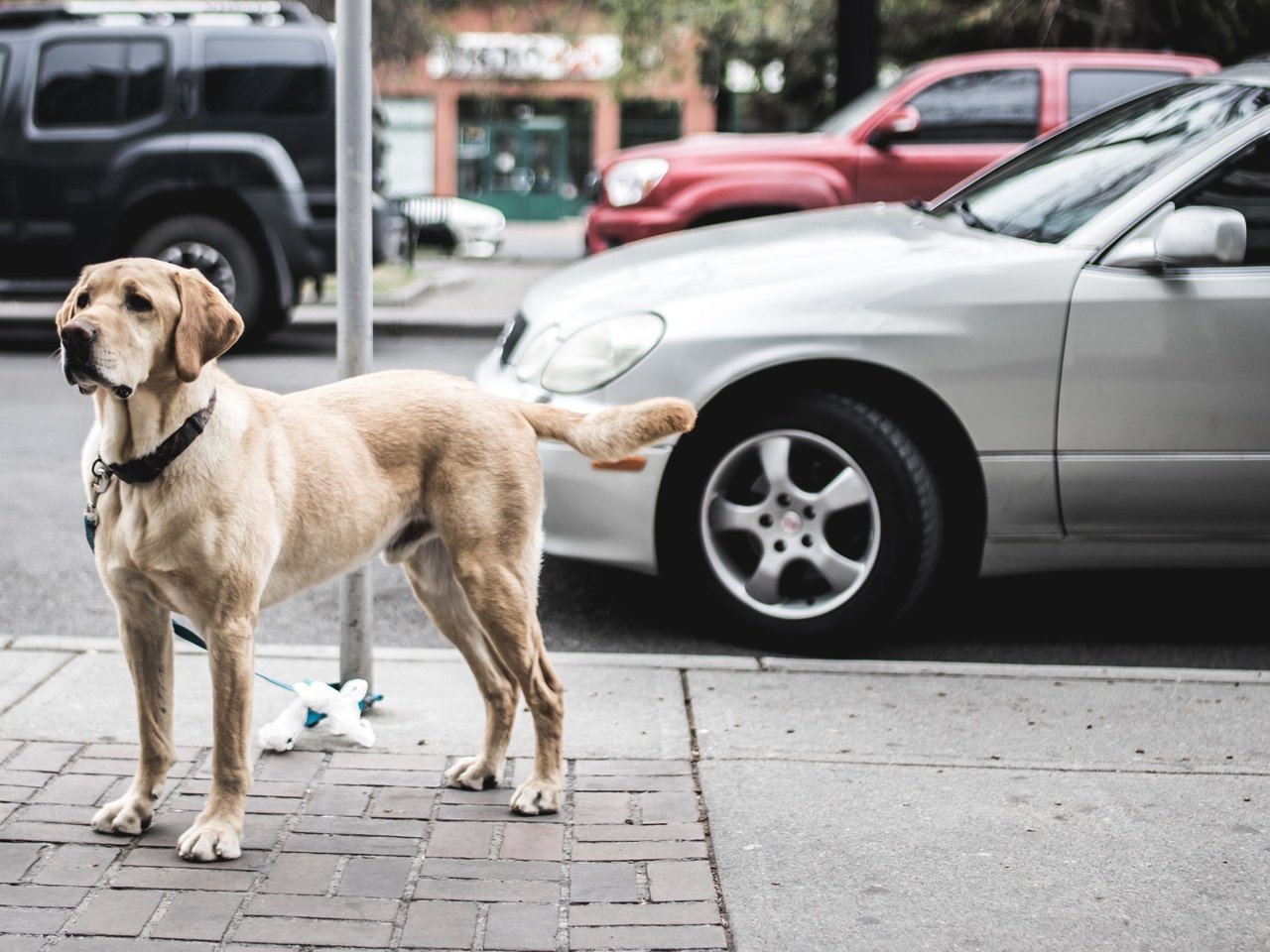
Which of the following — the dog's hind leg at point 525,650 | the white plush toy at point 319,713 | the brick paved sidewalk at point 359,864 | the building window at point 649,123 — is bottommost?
the brick paved sidewalk at point 359,864

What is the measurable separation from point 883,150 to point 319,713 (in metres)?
7.30

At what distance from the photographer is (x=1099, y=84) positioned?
11.0 metres

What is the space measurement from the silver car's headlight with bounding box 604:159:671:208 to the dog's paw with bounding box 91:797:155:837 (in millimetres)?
7511

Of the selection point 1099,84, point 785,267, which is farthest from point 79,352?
point 1099,84

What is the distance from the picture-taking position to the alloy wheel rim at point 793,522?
493 centimetres

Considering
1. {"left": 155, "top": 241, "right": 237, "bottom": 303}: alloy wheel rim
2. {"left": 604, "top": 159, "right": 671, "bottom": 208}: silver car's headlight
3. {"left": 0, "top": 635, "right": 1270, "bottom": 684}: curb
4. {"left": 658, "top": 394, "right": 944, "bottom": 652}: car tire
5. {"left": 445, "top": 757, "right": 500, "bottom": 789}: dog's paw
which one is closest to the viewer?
{"left": 445, "top": 757, "right": 500, "bottom": 789}: dog's paw

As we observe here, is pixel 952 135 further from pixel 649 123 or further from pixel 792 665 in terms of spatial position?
pixel 649 123

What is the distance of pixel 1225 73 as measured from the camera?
583 centimetres

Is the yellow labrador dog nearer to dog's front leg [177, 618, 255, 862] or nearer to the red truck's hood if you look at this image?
dog's front leg [177, 618, 255, 862]

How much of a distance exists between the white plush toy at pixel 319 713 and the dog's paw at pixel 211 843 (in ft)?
2.04

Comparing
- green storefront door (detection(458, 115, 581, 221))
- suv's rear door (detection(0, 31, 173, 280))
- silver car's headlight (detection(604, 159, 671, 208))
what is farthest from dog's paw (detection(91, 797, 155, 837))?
green storefront door (detection(458, 115, 581, 221))

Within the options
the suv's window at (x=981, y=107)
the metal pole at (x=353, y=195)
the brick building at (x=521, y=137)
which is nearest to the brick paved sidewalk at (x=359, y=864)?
the metal pole at (x=353, y=195)

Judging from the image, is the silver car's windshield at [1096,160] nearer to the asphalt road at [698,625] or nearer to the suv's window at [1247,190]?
the suv's window at [1247,190]

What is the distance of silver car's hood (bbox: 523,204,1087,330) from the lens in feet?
16.3
